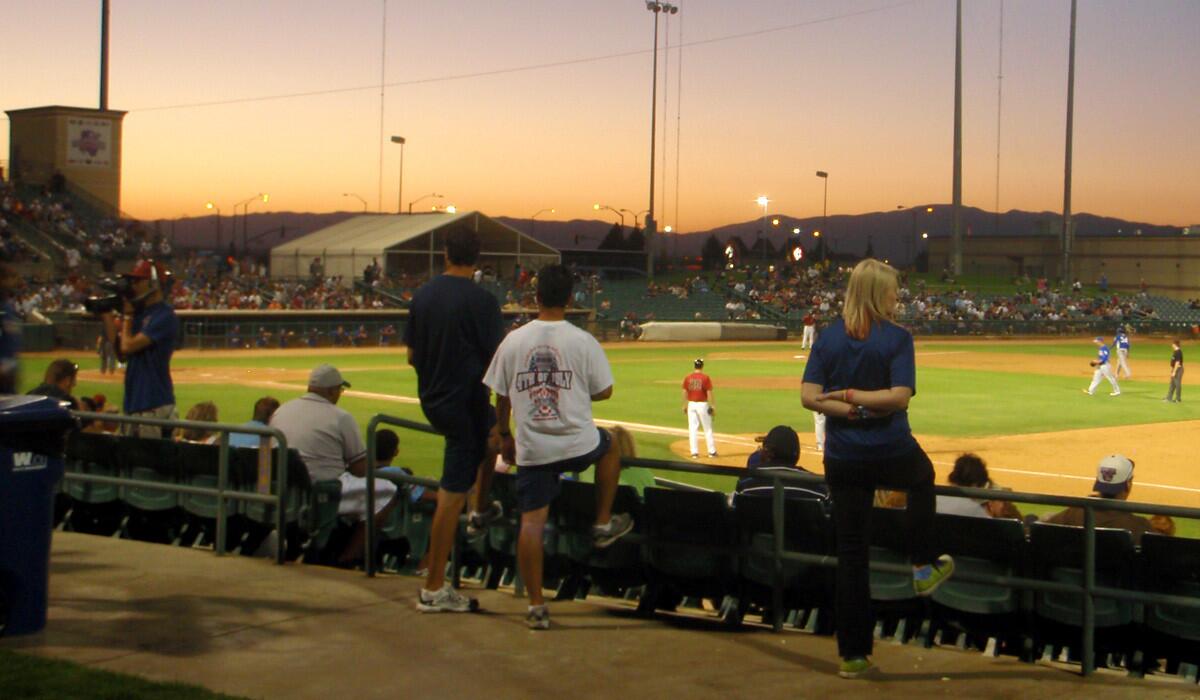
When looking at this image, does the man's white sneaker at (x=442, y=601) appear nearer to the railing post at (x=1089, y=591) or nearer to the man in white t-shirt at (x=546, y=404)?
the man in white t-shirt at (x=546, y=404)

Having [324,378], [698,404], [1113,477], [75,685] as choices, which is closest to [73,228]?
[698,404]

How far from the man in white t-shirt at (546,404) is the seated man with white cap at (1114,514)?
9.34ft

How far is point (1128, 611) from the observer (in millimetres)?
5777

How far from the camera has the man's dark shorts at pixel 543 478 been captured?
6195 mm

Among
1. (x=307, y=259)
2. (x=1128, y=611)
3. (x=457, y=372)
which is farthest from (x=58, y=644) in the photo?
(x=307, y=259)

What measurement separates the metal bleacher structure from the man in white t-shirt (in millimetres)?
662

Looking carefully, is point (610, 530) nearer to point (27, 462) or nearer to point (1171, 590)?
point (1171, 590)

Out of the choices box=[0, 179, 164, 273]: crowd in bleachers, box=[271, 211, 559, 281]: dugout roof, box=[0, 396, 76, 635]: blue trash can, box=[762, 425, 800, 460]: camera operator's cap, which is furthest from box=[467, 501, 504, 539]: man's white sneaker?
box=[271, 211, 559, 281]: dugout roof

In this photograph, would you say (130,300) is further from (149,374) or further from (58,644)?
(58,644)

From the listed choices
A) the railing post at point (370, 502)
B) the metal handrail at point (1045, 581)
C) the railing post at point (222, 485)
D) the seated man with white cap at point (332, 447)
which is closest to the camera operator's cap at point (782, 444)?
the metal handrail at point (1045, 581)

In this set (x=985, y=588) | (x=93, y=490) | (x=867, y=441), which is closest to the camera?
(x=867, y=441)

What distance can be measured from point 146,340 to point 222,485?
1.28 m

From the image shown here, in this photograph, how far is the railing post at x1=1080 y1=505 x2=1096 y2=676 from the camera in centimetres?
563

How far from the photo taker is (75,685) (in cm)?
506
